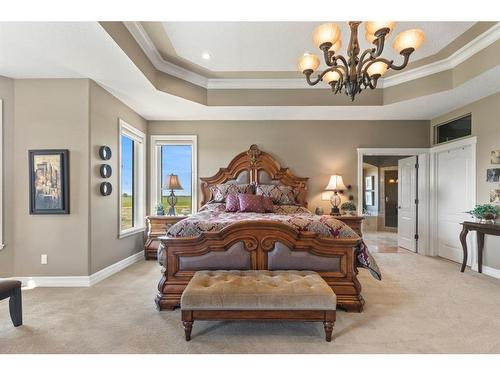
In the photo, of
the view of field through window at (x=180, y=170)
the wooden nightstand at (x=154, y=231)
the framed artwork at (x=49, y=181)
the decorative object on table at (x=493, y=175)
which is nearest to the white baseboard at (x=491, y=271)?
the decorative object on table at (x=493, y=175)

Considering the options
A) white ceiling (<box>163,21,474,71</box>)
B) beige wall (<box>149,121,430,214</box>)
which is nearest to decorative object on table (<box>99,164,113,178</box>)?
beige wall (<box>149,121,430,214</box>)

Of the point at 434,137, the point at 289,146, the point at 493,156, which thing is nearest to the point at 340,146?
the point at 289,146

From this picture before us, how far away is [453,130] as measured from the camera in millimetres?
4520

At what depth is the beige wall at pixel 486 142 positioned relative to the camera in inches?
142

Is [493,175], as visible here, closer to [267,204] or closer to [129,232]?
[267,204]

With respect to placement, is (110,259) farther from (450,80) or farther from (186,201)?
(450,80)

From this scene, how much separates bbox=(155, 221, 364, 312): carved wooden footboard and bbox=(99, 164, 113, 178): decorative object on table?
1683 millimetres

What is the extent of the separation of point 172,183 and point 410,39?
3943 mm

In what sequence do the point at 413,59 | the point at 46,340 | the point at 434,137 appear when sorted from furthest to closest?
the point at 434,137
the point at 413,59
the point at 46,340

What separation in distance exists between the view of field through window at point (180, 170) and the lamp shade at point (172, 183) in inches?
13.3

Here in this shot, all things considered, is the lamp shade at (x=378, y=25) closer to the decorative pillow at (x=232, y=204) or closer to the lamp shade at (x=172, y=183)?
the decorative pillow at (x=232, y=204)

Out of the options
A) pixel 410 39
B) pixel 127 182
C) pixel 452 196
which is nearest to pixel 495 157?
pixel 452 196
